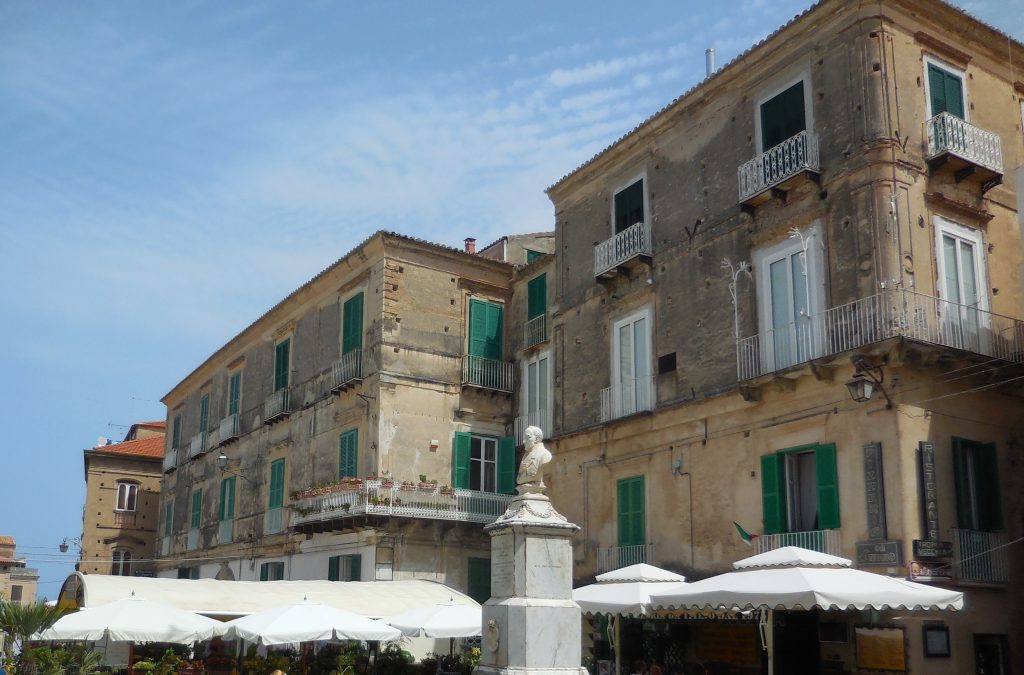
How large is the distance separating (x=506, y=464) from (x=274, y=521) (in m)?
7.93

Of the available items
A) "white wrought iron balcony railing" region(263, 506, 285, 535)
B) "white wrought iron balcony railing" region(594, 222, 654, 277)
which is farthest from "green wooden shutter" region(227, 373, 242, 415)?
"white wrought iron balcony railing" region(594, 222, 654, 277)

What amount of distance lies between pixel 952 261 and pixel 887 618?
20.5 ft

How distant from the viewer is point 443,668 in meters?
20.6

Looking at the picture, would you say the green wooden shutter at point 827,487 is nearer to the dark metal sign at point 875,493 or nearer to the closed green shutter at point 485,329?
the dark metal sign at point 875,493

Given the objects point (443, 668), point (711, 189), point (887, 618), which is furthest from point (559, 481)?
point (887, 618)

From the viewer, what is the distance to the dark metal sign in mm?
15906

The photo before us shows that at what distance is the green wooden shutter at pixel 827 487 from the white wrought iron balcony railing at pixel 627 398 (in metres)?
4.87

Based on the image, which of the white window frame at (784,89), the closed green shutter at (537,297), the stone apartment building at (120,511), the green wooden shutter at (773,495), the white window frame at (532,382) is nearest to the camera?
the green wooden shutter at (773,495)

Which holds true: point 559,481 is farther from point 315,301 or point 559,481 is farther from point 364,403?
point 315,301

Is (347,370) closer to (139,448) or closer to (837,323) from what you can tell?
(837,323)

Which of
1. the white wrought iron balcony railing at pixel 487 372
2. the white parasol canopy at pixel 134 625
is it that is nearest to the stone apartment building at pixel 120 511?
the white wrought iron balcony railing at pixel 487 372

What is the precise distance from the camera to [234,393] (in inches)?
1423

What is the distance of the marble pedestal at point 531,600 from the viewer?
40.7 feet

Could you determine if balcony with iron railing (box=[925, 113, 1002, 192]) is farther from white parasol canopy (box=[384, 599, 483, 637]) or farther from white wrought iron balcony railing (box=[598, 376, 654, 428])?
white parasol canopy (box=[384, 599, 483, 637])
